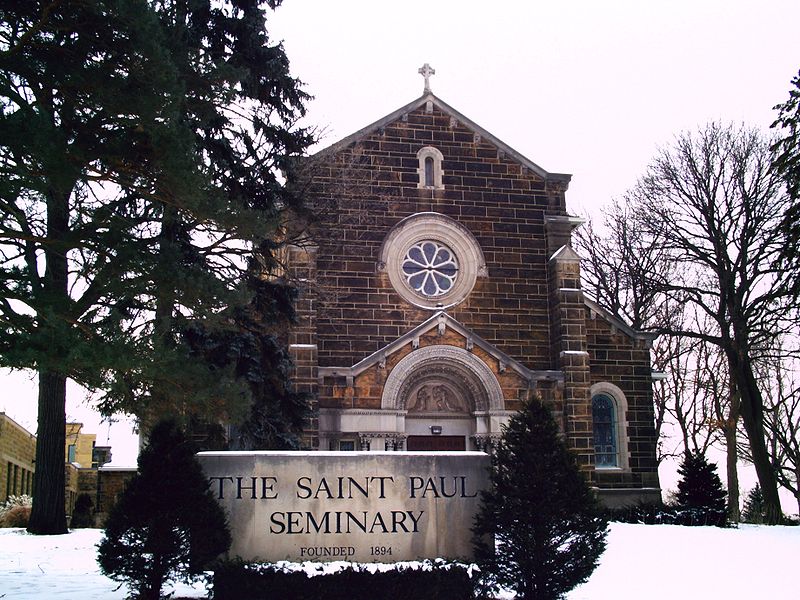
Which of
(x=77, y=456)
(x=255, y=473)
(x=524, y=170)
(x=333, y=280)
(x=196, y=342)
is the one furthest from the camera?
(x=77, y=456)

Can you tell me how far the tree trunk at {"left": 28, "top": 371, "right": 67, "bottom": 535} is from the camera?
18.1 m

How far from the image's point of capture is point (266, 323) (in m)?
20.1

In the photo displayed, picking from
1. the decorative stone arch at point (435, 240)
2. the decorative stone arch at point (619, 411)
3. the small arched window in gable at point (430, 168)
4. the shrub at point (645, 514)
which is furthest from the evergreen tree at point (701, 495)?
the small arched window in gable at point (430, 168)

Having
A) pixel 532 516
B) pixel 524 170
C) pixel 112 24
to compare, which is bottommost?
pixel 532 516

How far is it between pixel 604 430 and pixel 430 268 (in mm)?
6794

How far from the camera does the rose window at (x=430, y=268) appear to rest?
24688mm

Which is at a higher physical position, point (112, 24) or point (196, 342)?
point (112, 24)

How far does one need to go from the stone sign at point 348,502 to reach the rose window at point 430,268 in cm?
1274

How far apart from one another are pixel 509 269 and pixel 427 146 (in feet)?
13.1

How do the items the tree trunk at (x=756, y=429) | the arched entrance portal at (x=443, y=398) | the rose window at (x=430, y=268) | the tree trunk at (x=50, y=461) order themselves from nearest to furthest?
the tree trunk at (x=50, y=461) < the arched entrance portal at (x=443, y=398) < the rose window at (x=430, y=268) < the tree trunk at (x=756, y=429)

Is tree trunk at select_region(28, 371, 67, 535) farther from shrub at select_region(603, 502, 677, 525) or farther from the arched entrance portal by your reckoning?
shrub at select_region(603, 502, 677, 525)

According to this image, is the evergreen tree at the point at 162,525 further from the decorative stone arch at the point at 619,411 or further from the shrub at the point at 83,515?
the decorative stone arch at the point at 619,411

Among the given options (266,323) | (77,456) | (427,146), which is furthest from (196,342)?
(77,456)

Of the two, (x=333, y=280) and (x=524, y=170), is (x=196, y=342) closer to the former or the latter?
(x=333, y=280)
